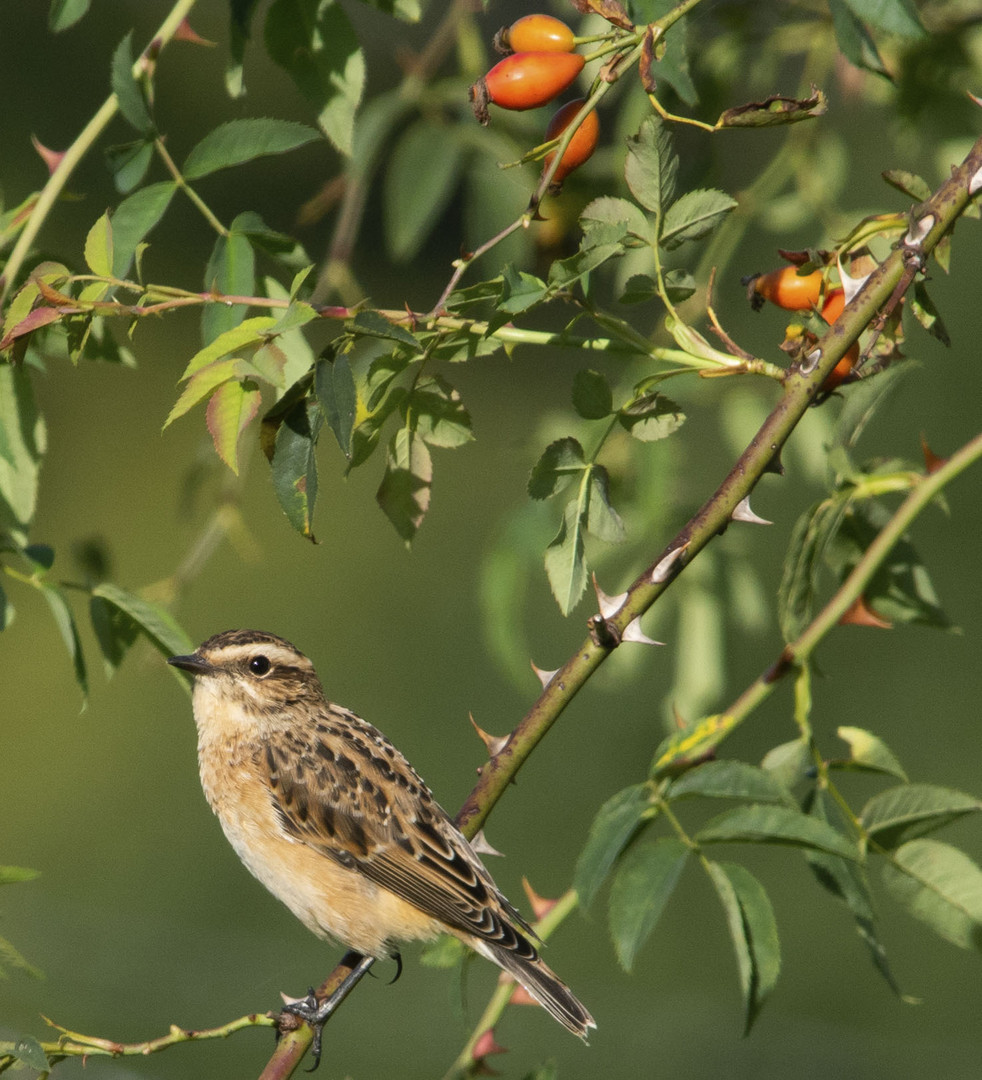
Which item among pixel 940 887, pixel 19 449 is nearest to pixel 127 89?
pixel 19 449

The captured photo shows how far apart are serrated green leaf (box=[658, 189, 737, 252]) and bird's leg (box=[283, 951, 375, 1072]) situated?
131 centimetres

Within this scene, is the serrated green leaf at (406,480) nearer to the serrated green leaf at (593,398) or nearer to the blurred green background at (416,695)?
the serrated green leaf at (593,398)

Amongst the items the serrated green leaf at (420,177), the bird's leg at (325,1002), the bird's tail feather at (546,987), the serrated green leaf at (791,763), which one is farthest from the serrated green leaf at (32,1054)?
the serrated green leaf at (420,177)

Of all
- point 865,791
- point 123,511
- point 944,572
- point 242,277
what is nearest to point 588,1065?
point 865,791

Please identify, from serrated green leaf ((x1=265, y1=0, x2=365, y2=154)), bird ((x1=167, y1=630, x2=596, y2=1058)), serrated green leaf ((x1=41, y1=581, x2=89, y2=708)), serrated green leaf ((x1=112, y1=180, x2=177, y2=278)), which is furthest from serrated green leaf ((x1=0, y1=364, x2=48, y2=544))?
serrated green leaf ((x1=265, y1=0, x2=365, y2=154))

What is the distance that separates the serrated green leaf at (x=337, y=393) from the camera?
68.1 inches

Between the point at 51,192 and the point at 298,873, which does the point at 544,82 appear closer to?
the point at 51,192

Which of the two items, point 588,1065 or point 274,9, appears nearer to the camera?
point 274,9

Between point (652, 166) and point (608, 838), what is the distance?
1014 mm

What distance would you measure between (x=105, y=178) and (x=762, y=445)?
31.1 feet

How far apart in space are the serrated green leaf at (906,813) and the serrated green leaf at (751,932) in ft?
0.93

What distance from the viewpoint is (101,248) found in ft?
6.57

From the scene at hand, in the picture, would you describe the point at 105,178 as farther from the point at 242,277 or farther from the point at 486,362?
the point at 242,277

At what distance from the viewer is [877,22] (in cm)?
200
